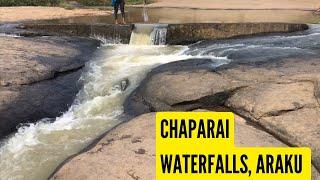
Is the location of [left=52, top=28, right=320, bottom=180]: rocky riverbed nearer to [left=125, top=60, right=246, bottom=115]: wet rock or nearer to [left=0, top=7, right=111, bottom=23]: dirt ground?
[left=125, top=60, right=246, bottom=115]: wet rock

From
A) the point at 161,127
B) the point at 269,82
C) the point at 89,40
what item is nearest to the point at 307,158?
the point at 161,127

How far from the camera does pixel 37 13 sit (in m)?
23.9

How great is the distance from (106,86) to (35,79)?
1.84 m

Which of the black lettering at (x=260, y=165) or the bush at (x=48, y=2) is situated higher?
the bush at (x=48, y=2)

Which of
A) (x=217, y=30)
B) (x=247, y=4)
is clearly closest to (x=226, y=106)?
(x=217, y=30)

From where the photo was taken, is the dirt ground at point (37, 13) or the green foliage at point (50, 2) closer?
the dirt ground at point (37, 13)

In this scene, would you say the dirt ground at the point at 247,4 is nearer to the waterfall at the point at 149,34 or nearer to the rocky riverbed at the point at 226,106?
the waterfall at the point at 149,34

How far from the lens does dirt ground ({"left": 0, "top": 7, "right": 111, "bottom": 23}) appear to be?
22062 mm

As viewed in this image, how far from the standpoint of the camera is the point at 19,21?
20.9 meters

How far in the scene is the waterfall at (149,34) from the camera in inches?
694

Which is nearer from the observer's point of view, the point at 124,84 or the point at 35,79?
the point at 35,79

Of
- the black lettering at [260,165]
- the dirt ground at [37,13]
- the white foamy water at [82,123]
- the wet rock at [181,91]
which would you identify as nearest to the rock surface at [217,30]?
the white foamy water at [82,123]

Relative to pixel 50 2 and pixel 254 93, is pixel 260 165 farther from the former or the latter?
pixel 50 2

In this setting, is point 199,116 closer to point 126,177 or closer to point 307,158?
point 307,158
